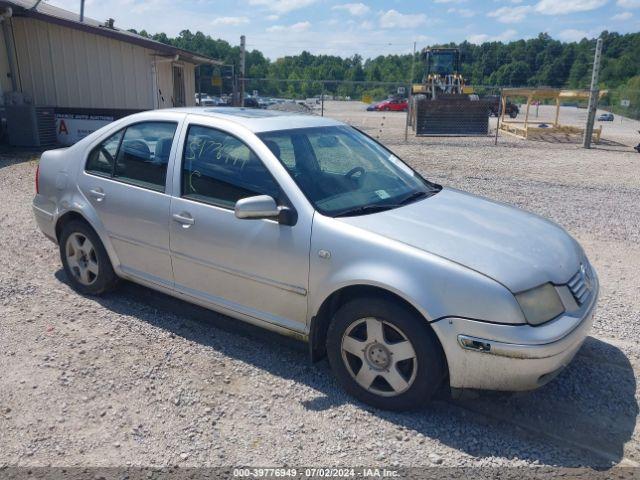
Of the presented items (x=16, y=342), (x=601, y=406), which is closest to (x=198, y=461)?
(x=16, y=342)

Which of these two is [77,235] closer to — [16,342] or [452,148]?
[16,342]

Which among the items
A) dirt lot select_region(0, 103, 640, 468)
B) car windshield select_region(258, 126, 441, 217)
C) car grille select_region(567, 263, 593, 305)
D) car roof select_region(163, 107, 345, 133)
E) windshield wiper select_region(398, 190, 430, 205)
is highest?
car roof select_region(163, 107, 345, 133)

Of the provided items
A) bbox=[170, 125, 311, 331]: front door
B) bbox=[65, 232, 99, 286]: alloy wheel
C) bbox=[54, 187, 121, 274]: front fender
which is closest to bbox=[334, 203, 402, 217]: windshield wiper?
bbox=[170, 125, 311, 331]: front door

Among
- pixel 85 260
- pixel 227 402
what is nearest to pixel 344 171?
pixel 227 402

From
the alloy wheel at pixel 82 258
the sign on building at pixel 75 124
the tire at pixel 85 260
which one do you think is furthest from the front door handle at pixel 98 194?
the sign on building at pixel 75 124

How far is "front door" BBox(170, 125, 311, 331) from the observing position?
3219mm

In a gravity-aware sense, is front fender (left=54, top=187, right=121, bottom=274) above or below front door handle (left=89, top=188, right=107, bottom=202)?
below

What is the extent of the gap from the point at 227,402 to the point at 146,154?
6.57 ft

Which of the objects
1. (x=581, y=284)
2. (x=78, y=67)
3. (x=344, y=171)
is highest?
(x=78, y=67)

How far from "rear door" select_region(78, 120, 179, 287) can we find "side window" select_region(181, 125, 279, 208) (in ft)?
0.65

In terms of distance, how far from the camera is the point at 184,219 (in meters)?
3.62

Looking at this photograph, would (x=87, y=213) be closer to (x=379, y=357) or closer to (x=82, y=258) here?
(x=82, y=258)

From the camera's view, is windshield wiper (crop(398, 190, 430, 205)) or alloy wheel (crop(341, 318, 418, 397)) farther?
windshield wiper (crop(398, 190, 430, 205))

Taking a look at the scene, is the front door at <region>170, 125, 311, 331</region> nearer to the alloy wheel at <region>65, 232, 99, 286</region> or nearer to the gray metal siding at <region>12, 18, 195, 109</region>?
the alloy wheel at <region>65, 232, 99, 286</region>
